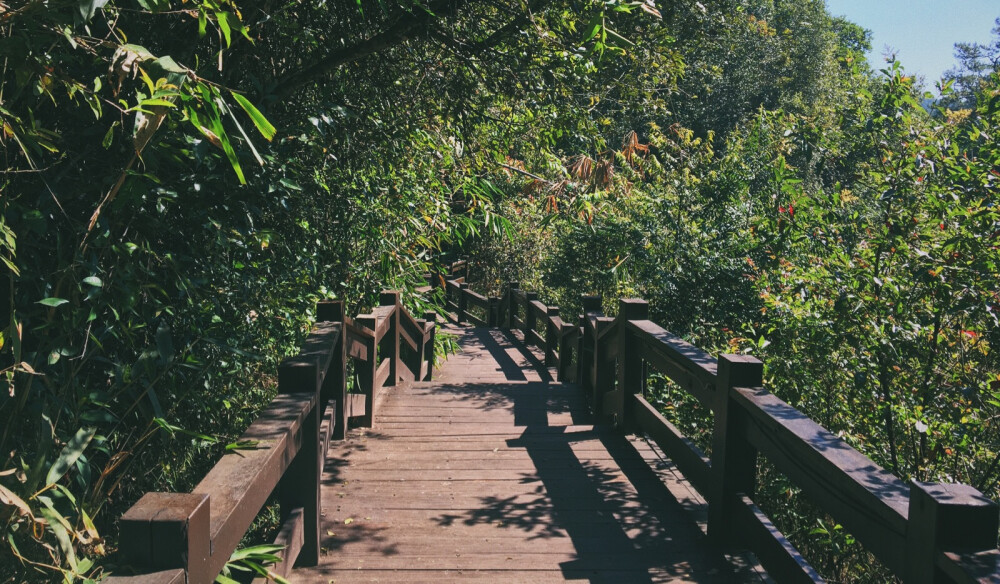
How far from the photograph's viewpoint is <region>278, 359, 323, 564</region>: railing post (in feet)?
10.5

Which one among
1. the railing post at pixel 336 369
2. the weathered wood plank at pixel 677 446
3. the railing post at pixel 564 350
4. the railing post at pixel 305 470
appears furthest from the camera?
the railing post at pixel 564 350

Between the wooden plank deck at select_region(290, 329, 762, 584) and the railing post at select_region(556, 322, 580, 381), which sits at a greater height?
the railing post at select_region(556, 322, 580, 381)

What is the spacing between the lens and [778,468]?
2990mm

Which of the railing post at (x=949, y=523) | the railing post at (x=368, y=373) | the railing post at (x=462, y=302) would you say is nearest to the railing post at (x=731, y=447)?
the railing post at (x=949, y=523)

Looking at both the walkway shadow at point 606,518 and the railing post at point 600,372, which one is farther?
the railing post at point 600,372

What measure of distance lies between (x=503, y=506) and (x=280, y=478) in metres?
1.51

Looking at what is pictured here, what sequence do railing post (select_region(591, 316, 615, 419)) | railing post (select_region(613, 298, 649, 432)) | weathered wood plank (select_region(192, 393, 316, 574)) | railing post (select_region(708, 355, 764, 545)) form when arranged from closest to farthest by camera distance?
weathered wood plank (select_region(192, 393, 316, 574)), railing post (select_region(708, 355, 764, 545)), railing post (select_region(613, 298, 649, 432)), railing post (select_region(591, 316, 615, 419))

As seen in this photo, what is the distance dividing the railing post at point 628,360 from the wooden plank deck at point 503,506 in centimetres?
21

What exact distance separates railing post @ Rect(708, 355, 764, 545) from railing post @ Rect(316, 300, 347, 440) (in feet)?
6.99

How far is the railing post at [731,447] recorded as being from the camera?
11.0 ft

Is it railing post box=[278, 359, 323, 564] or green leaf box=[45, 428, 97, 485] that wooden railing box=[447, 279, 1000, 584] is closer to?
railing post box=[278, 359, 323, 564]

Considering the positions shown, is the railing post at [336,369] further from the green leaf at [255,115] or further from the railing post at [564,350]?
the railing post at [564,350]

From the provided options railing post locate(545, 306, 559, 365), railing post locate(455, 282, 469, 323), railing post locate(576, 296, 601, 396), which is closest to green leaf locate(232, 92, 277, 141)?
railing post locate(576, 296, 601, 396)

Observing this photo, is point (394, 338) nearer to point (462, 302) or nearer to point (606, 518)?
point (606, 518)
